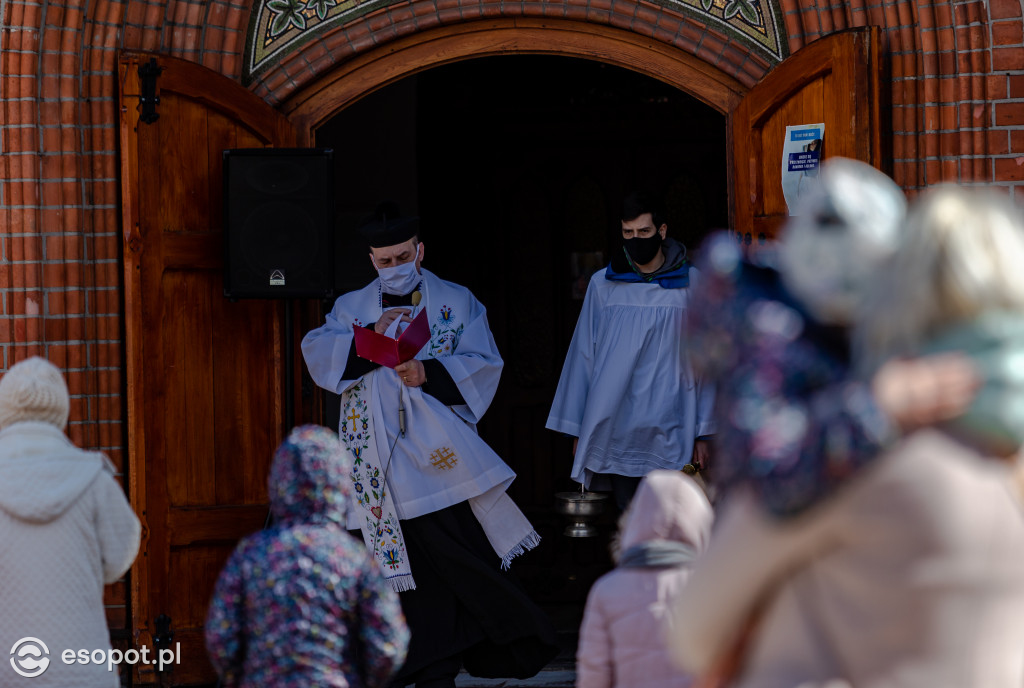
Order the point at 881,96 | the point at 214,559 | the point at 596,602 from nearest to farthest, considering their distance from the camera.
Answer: the point at 596,602 < the point at 881,96 < the point at 214,559

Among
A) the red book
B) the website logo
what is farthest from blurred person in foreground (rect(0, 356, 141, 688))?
the red book

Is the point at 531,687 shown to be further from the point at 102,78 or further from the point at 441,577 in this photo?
the point at 102,78

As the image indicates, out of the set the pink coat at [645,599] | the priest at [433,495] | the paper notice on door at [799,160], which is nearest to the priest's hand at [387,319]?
the priest at [433,495]

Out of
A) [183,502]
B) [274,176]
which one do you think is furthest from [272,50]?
[183,502]

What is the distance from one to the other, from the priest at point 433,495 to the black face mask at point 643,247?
723mm

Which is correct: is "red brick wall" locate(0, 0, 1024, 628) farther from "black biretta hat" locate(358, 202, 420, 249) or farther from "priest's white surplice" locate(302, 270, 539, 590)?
"black biretta hat" locate(358, 202, 420, 249)

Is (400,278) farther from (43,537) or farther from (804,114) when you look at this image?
(43,537)

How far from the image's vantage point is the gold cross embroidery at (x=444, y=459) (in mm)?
5574

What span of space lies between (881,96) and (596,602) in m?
3.11

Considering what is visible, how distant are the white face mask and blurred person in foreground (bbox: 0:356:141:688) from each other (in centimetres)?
219

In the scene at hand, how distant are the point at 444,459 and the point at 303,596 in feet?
8.59

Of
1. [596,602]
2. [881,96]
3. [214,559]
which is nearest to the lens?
[596,602]

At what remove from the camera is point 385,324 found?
5.62 meters

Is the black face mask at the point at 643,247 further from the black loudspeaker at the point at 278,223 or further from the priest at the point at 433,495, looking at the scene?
the black loudspeaker at the point at 278,223
